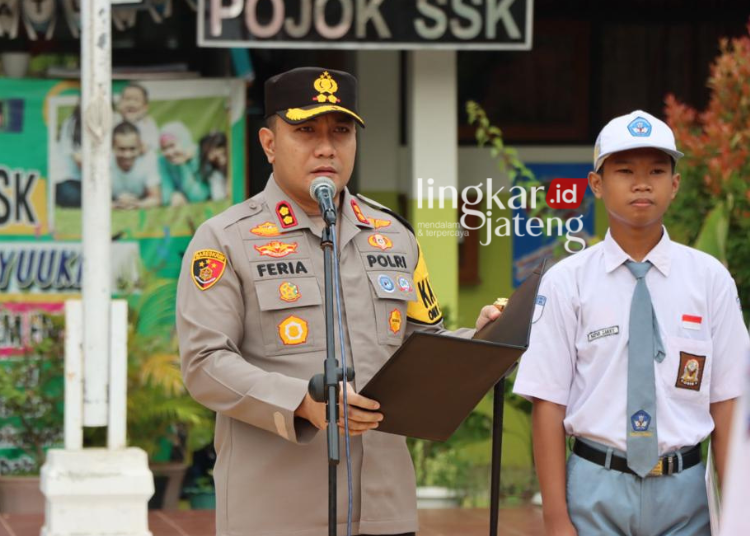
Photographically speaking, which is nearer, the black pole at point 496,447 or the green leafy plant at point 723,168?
the black pole at point 496,447

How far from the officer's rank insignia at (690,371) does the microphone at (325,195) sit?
1.02m

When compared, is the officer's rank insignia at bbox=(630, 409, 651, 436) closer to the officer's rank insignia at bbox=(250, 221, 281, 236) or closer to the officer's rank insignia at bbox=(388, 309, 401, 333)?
the officer's rank insignia at bbox=(388, 309, 401, 333)

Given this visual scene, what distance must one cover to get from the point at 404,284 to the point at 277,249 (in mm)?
361

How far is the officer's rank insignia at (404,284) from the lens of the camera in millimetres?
3693

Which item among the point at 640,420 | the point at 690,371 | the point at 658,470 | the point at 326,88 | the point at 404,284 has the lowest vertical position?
the point at 658,470

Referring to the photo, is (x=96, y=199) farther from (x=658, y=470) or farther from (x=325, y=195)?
(x=658, y=470)

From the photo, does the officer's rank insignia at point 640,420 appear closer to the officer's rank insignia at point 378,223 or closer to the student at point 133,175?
A: the officer's rank insignia at point 378,223

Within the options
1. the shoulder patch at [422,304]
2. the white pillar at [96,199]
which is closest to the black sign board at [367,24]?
the white pillar at [96,199]

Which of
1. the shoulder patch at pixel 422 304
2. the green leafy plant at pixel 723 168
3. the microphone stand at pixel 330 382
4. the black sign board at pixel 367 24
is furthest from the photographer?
the black sign board at pixel 367 24

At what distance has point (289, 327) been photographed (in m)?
3.51

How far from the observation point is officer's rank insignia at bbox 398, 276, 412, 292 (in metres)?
3.69

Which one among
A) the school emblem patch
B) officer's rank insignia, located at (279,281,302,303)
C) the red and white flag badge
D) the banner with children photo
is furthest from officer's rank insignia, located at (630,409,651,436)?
the banner with children photo

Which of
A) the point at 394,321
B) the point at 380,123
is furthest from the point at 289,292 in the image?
the point at 380,123

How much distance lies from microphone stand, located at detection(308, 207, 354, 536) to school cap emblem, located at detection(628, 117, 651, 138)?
0.92m
